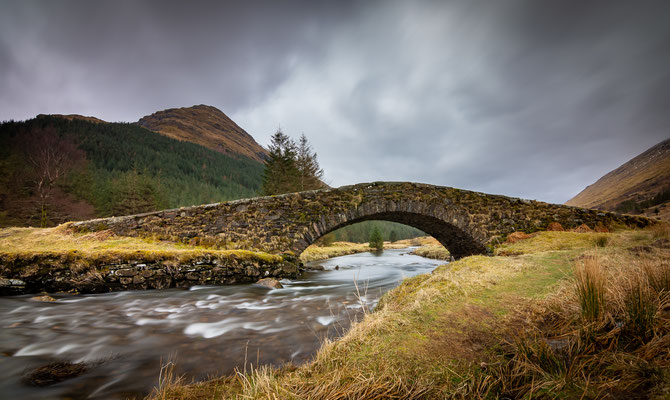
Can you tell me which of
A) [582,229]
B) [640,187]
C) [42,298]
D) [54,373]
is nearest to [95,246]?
[42,298]

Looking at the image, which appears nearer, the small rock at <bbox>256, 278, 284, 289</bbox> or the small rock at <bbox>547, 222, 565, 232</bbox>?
the small rock at <bbox>256, 278, 284, 289</bbox>

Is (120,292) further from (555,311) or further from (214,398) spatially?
(555,311)

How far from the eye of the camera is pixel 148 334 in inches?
171

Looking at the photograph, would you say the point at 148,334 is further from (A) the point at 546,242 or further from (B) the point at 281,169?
(B) the point at 281,169

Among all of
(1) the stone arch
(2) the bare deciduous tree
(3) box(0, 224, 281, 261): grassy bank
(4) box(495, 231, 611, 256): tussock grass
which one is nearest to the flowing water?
(3) box(0, 224, 281, 261): grassy bank

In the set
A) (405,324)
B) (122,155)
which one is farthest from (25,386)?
(122,155)

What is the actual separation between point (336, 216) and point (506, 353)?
9.36 m

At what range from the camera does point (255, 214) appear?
10.8m

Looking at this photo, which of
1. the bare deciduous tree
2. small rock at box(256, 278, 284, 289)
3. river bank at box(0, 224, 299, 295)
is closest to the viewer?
river bank at box(0, 224, 299, 295)

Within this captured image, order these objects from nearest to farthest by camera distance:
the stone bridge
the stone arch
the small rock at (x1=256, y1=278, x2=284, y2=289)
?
the small rock at (x1=256, y1=278, x2=284, y2=289), the stone bridge, the stone arch

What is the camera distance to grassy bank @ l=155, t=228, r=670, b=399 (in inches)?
56.0

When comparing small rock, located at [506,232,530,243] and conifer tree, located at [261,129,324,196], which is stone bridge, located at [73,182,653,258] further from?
conifer tree, located at [261,129,324,196]

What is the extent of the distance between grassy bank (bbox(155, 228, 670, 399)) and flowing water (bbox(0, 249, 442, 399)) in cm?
63

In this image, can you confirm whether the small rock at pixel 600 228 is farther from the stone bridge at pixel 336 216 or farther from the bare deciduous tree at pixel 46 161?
the bare deciduous tree at pixel 46 161
